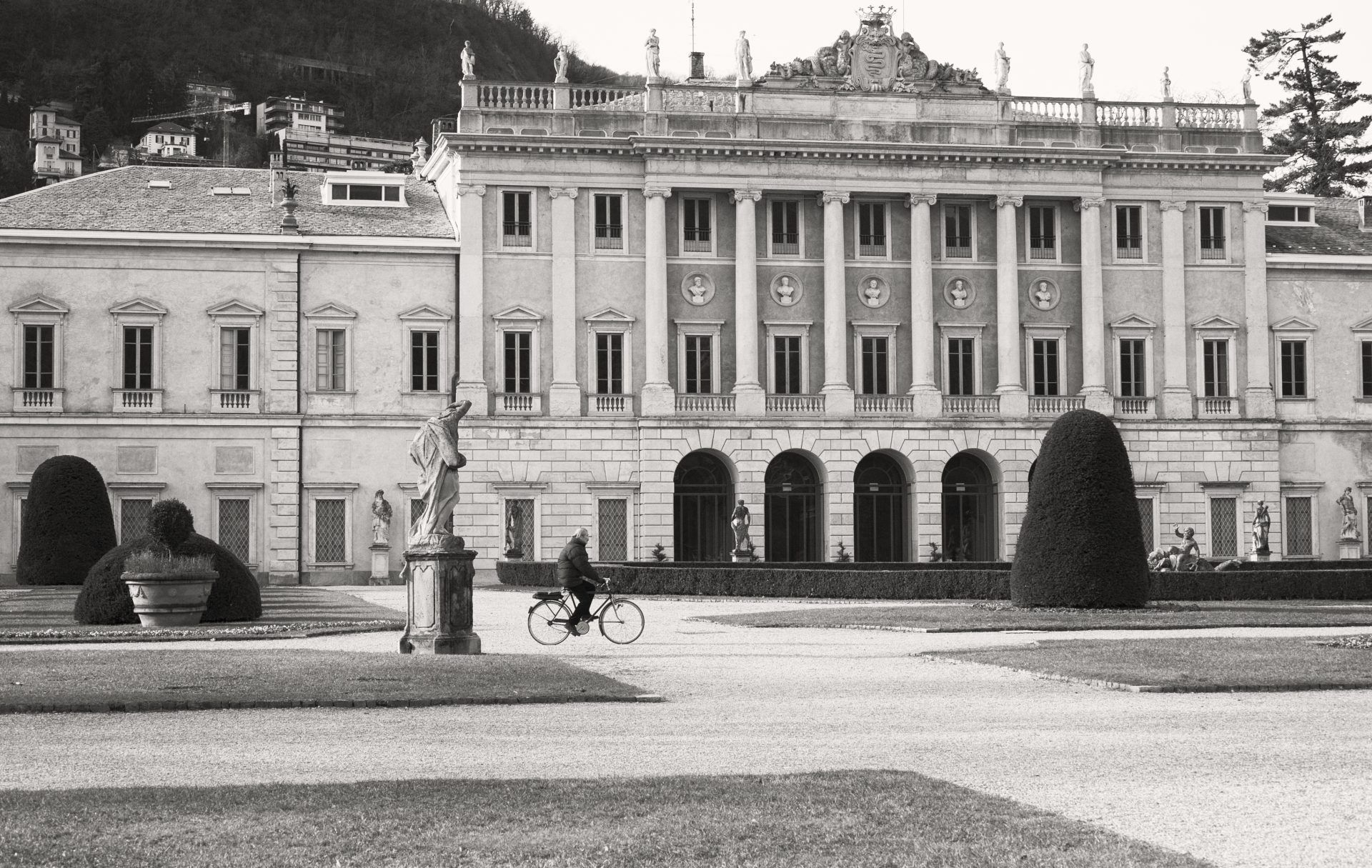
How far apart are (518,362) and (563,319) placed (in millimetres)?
2021

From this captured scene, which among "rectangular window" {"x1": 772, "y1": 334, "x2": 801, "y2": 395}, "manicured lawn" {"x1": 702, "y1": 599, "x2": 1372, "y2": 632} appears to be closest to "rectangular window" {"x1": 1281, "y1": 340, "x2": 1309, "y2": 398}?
"rectangular window" {"x1": 772, "y1": 334, "x2": 801, "y2": 395}

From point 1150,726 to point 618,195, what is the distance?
4474 centimetres

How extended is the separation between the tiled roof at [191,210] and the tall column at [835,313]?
12318mm

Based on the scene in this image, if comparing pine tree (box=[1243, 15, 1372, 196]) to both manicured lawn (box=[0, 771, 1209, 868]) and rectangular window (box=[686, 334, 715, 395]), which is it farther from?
manicured lawn (box=[0, 771, 1209, 868])

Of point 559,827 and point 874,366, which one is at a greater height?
point 874,366

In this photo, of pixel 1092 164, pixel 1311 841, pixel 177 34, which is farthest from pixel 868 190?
pixel 177 34

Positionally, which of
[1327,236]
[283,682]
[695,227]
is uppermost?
A: [1327,236]

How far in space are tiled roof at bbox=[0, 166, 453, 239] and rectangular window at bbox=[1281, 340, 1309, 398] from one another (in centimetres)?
2847

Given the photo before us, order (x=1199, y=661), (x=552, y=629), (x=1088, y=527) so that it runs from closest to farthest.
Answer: (x=1199, y=661) < (x=552, y=629) < (x=1088, y=527)

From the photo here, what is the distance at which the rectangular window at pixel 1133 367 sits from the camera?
6234 centimetres

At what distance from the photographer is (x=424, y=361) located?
2346 inches

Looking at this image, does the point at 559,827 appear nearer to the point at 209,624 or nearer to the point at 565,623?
the point at 565,623

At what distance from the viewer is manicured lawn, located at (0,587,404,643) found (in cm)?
2894

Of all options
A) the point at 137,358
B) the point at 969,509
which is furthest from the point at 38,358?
the point at 969,509
